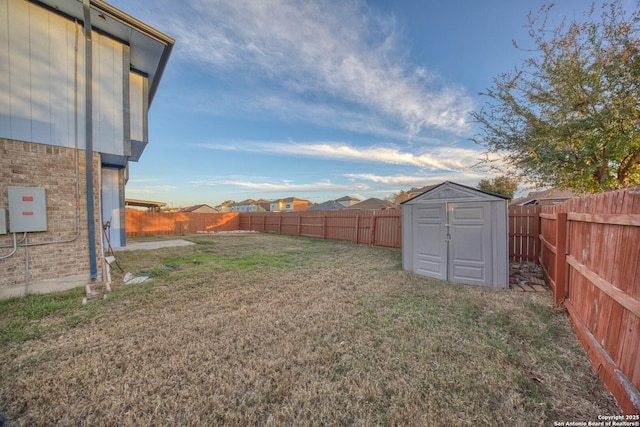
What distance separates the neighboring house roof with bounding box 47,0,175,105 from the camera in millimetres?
4332

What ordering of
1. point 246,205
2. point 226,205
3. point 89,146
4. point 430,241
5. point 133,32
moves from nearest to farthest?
1. point 89,146
2. point 133,32
3. point 430,241
4. point 246,205
5. point 226,205

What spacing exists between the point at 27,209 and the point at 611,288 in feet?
24.5

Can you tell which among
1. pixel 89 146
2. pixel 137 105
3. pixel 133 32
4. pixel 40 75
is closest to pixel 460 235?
pixel 89 146

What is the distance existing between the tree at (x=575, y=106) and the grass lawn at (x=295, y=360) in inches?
177

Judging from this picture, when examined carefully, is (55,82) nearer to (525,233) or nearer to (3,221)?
(3,221)

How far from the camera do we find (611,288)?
75.9 inches

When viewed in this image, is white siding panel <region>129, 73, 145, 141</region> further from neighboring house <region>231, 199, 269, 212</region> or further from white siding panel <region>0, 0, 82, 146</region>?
neighboring house <region>231, 199, 269, 212</region>

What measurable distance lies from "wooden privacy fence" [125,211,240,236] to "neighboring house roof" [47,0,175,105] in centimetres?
1156

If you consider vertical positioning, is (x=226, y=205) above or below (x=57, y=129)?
below

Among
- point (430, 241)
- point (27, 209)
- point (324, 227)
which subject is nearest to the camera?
point (27, 209)

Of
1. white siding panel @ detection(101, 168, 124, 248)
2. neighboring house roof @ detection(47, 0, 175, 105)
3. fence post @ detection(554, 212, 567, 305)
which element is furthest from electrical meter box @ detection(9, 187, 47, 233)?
fence post @ detection(554, 212, 567, 305)

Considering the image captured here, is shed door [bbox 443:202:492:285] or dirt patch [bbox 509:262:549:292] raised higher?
shed door [bbox 443:202:492:285]

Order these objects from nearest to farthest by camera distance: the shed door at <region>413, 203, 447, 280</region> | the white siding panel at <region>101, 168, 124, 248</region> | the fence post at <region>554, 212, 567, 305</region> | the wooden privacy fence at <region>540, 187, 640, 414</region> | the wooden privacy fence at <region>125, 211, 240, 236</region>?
the wooden privacy fence at <region>540, 187, 640, 414</region> → the fence post at <region>554, 212, 567, 305</region> → the shed door at <region>413, 203, 447, 280</region> → the white siding panel at <region>101, 168, 124, 248</region> → the wooden privacy fence at <region>125, 211, 240, 236</region>

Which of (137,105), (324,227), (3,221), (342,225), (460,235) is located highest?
(137,105)
